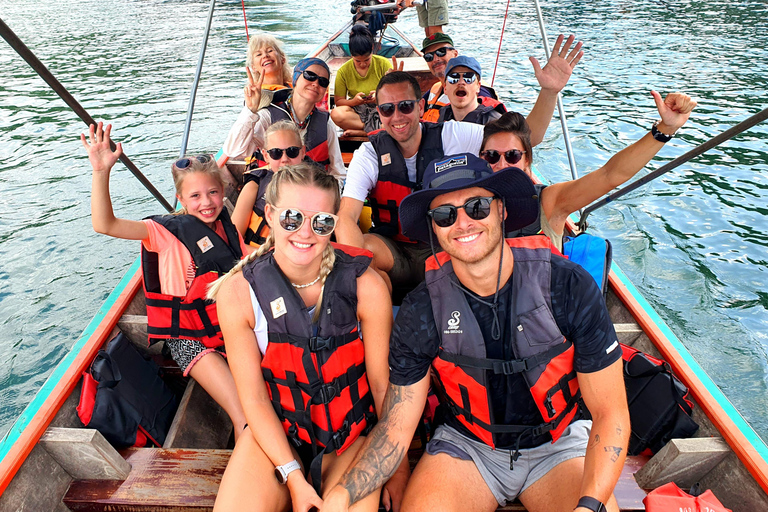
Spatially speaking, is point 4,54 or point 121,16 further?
point 121,16

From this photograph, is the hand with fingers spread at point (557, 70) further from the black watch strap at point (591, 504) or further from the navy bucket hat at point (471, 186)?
the black watch strap at point (591, 504)

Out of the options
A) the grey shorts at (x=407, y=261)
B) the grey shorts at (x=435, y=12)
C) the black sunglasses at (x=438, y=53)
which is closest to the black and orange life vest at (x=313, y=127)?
the grey shorts at (x=407, y=261)

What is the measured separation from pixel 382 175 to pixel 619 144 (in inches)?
261

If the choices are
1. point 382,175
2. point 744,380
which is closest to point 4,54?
point 382,175

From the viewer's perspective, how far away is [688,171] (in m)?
7.38

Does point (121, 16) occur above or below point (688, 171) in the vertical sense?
above

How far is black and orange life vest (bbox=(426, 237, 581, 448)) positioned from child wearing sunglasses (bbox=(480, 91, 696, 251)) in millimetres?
519

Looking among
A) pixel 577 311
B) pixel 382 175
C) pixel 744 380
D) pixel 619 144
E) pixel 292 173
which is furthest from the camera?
pixel 619 144

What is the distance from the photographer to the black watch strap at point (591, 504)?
1.49m

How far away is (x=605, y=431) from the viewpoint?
5.23ft

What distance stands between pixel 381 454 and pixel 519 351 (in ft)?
1.92

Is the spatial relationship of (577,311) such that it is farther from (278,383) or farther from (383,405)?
(278,383)

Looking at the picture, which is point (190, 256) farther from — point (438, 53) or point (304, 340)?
point (438, 53)

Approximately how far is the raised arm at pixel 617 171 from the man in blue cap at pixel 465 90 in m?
1.51
